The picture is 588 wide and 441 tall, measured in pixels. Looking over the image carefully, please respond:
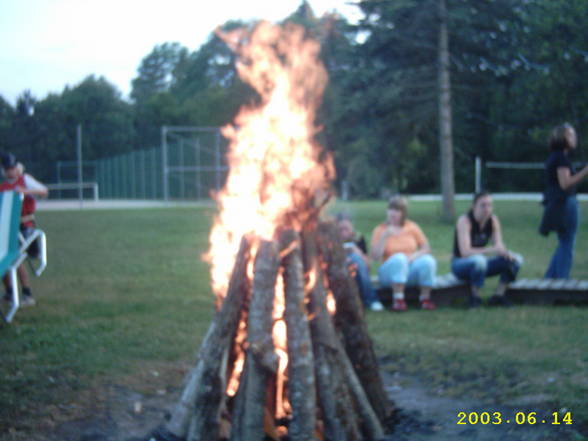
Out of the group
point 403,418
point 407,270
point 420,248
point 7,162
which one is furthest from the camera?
point 7,162

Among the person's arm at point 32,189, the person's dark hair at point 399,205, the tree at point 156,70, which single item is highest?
the tree at point 156,70

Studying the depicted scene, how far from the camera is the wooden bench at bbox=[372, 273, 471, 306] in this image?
24.0ft

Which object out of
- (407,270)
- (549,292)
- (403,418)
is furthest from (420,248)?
(403,418)

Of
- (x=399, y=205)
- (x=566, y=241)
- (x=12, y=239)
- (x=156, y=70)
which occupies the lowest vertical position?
(x=566, y=241)

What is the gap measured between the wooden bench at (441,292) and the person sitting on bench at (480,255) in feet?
0.39

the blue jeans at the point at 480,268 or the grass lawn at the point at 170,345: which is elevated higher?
the blue jeans at the point at 480,268

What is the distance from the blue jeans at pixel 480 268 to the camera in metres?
7.11

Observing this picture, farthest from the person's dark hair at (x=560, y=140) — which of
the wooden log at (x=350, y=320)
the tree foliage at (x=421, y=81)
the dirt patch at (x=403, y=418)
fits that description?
the tree foliage at (x=421, y=81)

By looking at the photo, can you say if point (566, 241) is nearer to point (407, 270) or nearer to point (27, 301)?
point (407, 270)

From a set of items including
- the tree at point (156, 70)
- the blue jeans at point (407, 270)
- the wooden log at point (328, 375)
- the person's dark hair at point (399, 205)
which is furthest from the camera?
the tree at point (156, 70)

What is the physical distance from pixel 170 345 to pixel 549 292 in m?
4.02

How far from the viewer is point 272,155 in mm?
4117

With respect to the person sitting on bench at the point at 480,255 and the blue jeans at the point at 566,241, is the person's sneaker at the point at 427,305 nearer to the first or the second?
the person sitting on bench at the point at 480,255

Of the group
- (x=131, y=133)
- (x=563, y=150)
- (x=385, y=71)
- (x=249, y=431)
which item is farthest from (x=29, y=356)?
(x=131, y=133)
